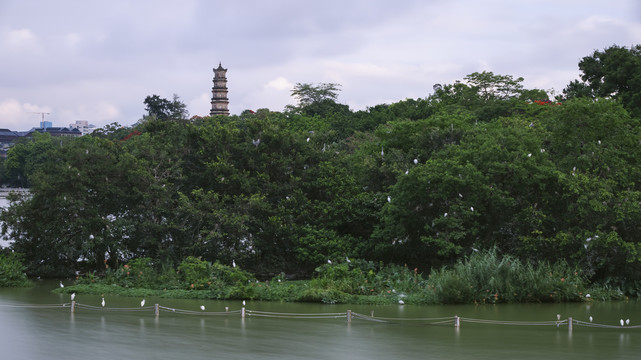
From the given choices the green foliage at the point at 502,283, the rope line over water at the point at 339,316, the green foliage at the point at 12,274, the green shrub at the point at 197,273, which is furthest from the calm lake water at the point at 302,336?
the green foliage at the point at 12,274

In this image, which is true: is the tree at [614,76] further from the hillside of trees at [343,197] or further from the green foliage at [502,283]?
the green foliage at [502,283]

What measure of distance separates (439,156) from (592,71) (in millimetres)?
18180

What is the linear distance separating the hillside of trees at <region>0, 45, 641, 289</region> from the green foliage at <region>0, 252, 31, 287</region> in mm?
1488

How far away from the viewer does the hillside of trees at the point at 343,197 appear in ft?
71.9

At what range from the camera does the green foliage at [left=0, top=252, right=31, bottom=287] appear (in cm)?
2325

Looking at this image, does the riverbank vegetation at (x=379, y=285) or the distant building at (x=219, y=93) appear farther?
the distant building at (x=219, y=93)

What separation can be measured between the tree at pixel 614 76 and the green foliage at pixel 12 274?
2595 centimetres

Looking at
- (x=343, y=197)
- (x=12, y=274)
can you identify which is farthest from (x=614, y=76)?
(x=12, y=274)

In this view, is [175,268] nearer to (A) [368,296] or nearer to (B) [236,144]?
(B) [236,144]

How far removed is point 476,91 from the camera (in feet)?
150

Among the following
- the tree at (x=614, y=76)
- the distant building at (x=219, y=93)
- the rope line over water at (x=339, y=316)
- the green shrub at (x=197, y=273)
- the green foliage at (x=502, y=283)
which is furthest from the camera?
the distant building at (x=219, y=93)

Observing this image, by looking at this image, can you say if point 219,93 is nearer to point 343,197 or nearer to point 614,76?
point 614,76

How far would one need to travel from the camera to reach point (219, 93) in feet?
289

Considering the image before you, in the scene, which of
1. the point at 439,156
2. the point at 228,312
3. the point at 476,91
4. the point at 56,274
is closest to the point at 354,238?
the point at 439,156
